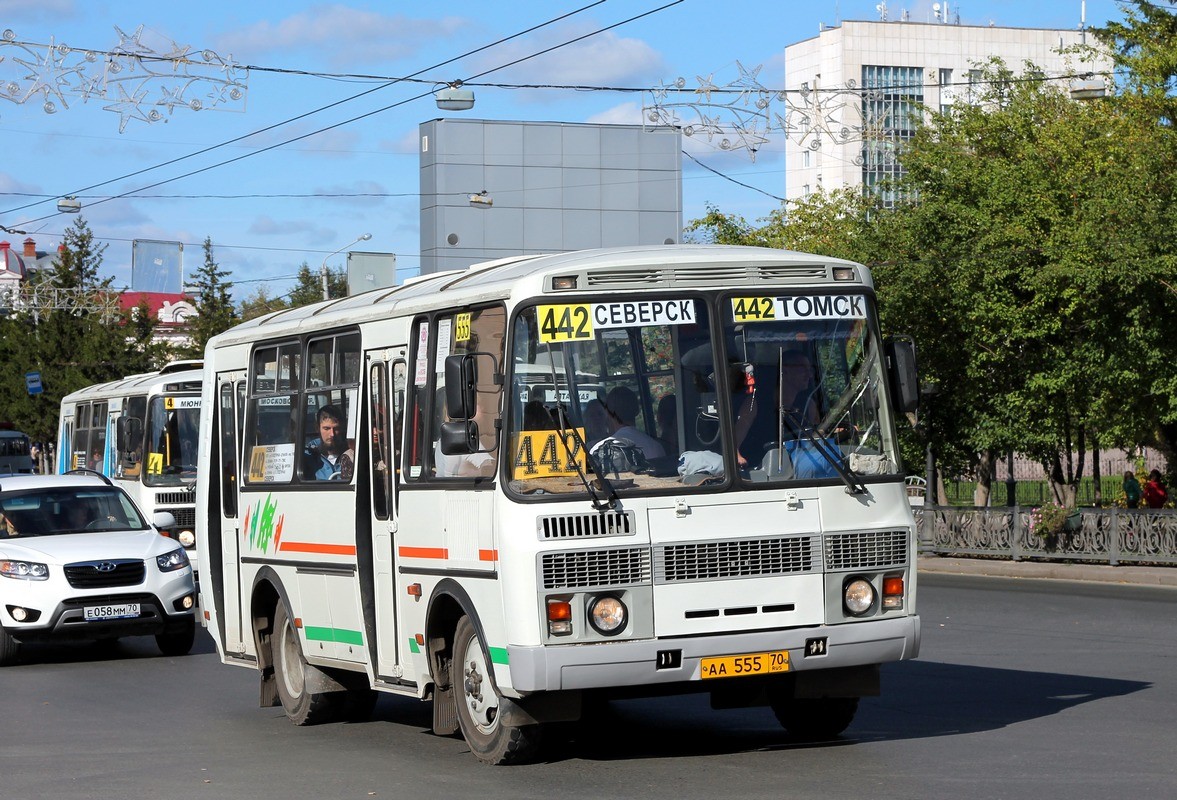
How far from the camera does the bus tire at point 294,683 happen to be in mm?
12391

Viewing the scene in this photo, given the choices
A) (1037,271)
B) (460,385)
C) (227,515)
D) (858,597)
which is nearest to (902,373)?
(858,597)

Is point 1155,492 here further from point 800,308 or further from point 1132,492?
point 800,308

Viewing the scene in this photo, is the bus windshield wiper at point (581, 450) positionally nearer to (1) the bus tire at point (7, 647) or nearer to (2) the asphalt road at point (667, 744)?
(2) the asphalt road at point (667, 744)

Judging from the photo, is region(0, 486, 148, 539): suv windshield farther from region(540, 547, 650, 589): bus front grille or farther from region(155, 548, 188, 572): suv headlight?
region(540, 547, 650, 589): bus front grille

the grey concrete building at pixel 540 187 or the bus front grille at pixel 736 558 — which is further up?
the grey concrete building at pixel 540 187

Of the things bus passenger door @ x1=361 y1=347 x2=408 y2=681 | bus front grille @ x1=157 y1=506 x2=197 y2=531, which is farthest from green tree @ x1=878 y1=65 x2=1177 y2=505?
bus passenger door @ x1=361 y1=347 x2=408 y2=681

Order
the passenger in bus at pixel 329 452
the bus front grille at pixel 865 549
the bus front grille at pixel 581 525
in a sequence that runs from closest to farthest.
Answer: the bus front grille at pixel 581 525, the bus front grille at pixel 865 549, the passenger in bus at pixel 329 452

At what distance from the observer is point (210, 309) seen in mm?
79625

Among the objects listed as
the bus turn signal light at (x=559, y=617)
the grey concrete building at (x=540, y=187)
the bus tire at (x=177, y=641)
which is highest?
the grey concrete building at (x=540, y=187)

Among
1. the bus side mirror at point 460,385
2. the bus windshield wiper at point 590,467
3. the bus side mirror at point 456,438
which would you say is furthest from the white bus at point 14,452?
the bus windshield wiper at point 590,467

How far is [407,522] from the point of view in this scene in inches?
420

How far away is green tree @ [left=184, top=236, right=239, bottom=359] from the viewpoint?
3000 inches

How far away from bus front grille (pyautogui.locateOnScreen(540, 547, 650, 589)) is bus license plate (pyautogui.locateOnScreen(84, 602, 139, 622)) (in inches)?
361

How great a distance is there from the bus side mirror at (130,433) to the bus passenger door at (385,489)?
18.3 meters
